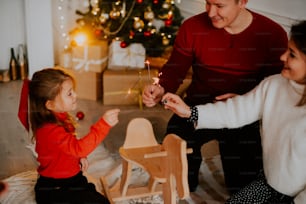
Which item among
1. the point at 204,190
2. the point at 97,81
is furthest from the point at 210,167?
the point at 97,81

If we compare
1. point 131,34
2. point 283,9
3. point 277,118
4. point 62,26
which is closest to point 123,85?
point 131,34

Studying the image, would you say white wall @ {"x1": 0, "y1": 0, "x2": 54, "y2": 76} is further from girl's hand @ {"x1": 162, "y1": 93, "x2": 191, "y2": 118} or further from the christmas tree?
girl's hand @ {"x1": 162, "y1": 93, "x2": 191, "y2": 118}

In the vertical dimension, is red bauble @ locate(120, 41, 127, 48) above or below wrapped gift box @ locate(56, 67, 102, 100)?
above

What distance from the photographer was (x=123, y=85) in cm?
285

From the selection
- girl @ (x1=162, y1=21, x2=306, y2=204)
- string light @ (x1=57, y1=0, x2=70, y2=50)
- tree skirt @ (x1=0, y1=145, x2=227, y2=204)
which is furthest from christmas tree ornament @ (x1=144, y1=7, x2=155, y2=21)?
girl @ (x1=162, y1=21, x2=306, y2=204)

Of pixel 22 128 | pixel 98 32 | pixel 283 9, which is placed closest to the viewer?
pixel 283 9

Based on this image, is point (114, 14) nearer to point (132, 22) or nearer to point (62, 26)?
point (132, 22)

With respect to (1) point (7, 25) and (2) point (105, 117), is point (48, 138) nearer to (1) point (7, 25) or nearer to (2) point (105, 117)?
(2) point (105, 117)

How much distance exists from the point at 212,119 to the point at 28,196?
30.9 inches

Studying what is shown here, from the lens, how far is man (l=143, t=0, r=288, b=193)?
1691 millimetres

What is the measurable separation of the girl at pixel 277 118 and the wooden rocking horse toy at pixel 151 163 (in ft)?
0.58

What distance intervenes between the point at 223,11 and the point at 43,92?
71cm

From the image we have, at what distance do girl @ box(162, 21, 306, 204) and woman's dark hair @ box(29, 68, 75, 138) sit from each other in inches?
14.1

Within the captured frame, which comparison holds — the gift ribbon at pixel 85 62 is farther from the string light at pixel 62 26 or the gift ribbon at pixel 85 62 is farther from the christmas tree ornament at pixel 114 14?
Result: the string light at pixel 62 26
